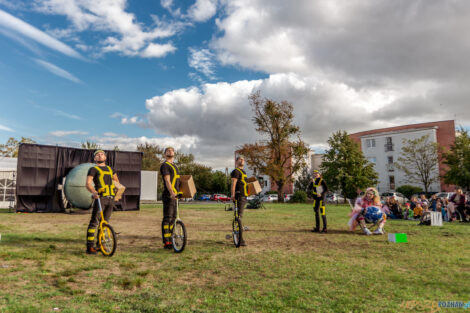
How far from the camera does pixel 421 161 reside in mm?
44000

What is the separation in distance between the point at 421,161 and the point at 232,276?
47227 mm

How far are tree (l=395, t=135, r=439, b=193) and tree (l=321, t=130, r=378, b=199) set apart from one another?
11900mm

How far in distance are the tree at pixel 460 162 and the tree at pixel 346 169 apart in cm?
758

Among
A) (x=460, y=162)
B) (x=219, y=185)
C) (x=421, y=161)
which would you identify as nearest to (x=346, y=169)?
(x=460, y=162)

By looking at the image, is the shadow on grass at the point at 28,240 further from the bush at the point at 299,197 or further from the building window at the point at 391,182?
the building window at the point at 391,182

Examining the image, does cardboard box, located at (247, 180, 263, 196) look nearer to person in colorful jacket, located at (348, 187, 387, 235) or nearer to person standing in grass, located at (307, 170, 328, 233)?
person standing in grass, located at (307, 170, 328, 233)

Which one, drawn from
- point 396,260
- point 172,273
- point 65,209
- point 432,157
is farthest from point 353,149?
point 172,273

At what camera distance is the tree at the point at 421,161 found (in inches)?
1694

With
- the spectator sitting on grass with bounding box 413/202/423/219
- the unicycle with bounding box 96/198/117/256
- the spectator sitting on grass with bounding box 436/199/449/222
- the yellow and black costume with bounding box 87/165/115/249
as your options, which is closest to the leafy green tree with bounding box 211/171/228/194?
the spectator sitting on grass with bounding box 436/199/449/222

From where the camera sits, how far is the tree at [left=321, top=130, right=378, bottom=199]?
3491cm

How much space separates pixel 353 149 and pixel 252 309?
35.6 meters

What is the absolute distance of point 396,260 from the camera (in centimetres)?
605

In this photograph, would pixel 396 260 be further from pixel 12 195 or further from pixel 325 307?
pixel 12 195

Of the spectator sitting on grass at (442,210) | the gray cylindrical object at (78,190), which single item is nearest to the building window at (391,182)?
the spectator sitting on grass at (442,210)
